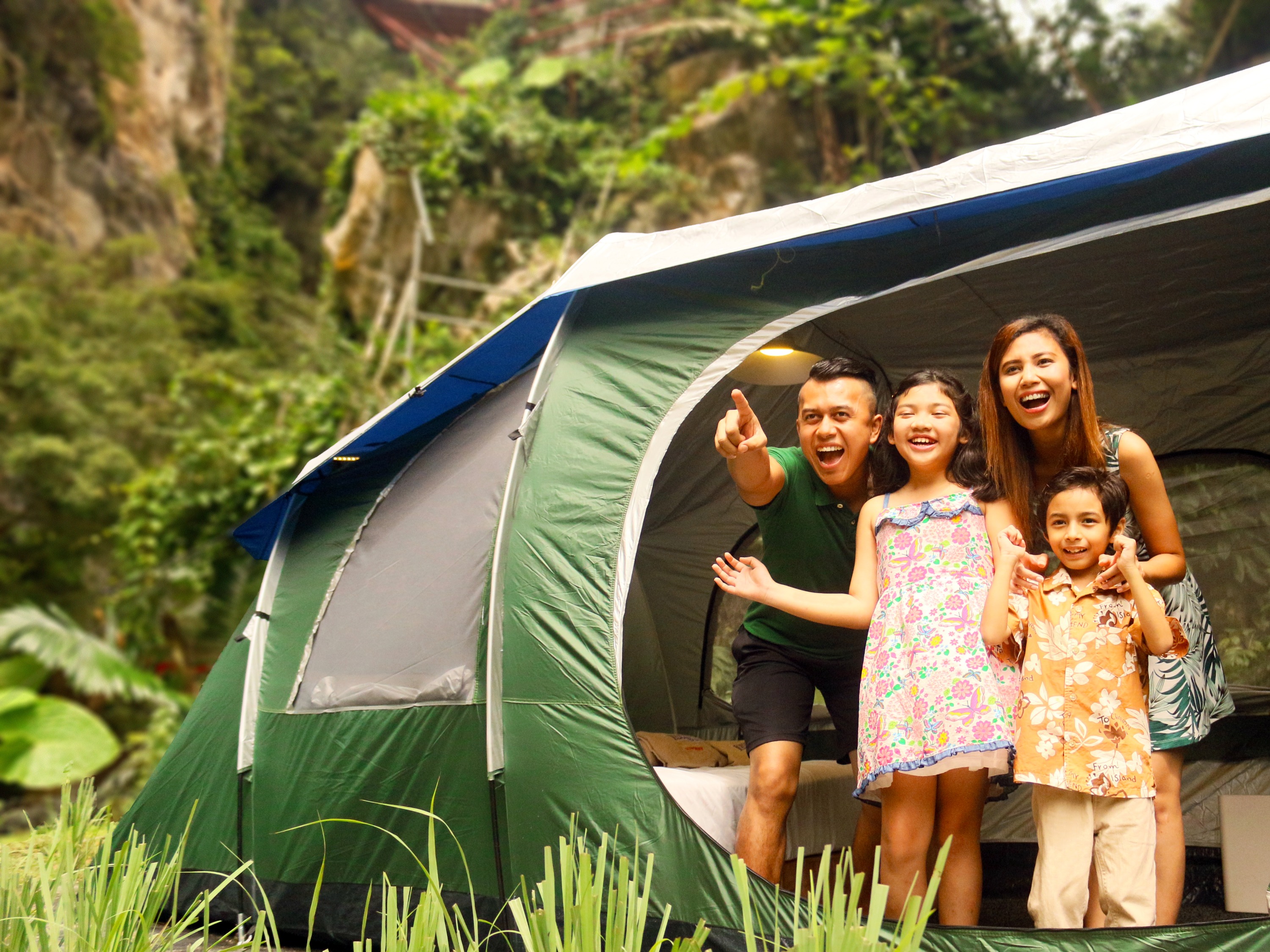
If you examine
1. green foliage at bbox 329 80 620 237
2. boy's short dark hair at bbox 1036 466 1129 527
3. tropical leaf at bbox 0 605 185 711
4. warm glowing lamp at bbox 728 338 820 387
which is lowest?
tropical leaf at bbox 0 605 185 711

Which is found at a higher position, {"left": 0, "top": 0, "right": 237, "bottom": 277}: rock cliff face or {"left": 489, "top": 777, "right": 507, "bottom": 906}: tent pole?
{"left": 0, "top": 0, "right": 237, "bottom": 277}: rock cliff face

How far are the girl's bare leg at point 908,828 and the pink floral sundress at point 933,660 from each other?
42 mm

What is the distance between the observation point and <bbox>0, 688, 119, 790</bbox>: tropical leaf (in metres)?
8.61

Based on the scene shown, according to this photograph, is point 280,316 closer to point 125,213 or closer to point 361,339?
point 125,213

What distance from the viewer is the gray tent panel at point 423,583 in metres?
2.79

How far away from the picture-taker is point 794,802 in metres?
3.12

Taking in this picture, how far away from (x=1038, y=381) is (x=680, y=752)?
1811 mm

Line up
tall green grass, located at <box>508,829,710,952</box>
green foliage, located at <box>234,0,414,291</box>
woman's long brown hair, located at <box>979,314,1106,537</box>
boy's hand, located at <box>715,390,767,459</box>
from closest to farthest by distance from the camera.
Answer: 1. tall green grass, located at <box>508,829,710,952</box>
2. woman's long brown hair, located at <box>979,314,1106,537</box>
3. boy's hand, located at <box>715,390,767,459</box>
4. green foliage, located at <box>234,0,414,291</box>

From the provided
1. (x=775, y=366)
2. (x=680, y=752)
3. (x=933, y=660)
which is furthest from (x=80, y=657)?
(x=933, y=660)

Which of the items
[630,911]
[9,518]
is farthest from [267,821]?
[9,518]

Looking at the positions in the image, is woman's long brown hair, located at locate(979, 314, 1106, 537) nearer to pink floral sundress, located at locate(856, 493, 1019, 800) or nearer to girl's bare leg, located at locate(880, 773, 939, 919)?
pink floral sundress, located at locate(856, 493, 1019, 800)

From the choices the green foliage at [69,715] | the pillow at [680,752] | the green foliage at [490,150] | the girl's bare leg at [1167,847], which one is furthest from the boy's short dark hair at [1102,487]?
the green foliage at [490,150]

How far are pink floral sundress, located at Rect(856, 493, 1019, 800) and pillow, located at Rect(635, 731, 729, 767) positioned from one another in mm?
1161

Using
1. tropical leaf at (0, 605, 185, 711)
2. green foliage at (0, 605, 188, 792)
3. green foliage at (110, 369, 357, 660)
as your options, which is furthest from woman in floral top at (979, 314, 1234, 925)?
tropical leaf at (0, 605, 185, 711)
